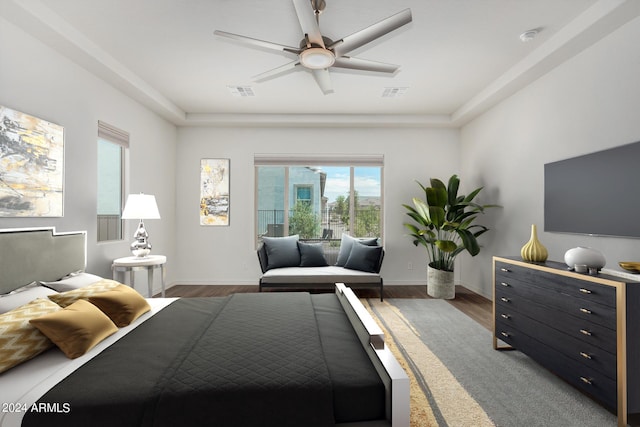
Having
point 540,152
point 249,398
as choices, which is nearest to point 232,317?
point 249,398

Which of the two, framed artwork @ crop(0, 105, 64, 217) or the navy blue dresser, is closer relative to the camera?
the navy blue dresser

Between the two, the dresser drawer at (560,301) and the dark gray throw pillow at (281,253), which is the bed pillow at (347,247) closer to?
the dark gray throw pillow at (281,253)

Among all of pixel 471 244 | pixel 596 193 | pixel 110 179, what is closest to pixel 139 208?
pixel 110 179

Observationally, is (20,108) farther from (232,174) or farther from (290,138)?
(290,138)

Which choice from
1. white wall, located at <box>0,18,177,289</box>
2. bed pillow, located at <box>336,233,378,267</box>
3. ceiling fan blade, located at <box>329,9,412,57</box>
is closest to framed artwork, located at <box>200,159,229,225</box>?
white wall, located at <box>0,18,177,289</box>

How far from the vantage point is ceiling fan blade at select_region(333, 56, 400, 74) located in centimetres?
256

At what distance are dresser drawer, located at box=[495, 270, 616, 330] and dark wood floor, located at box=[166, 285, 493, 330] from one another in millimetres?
1139

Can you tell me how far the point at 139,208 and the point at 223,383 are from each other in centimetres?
284

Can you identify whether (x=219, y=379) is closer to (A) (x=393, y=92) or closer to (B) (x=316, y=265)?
(B) (x=316, y=265)

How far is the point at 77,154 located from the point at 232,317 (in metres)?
2.43

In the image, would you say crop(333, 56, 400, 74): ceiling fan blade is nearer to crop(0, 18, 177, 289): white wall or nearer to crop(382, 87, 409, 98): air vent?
crop(382, 87, 409, 98): air vent

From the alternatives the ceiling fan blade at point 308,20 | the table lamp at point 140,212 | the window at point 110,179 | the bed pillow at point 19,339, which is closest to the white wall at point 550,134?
the ceiling fan blade at point 308,20

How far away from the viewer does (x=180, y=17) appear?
2.56m

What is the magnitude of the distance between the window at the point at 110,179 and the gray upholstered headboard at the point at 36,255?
763 mm
